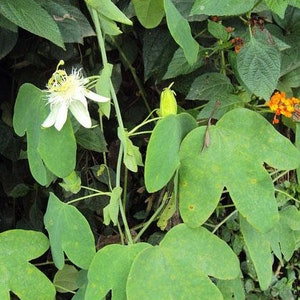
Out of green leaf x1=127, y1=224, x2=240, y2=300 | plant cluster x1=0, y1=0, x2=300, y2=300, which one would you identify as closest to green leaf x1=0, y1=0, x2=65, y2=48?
plant cluster x1=0, y1=0, x2=300, y2=300

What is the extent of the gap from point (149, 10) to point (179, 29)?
0.45 feet

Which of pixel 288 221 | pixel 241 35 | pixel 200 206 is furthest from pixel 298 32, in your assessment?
pixel 200 206

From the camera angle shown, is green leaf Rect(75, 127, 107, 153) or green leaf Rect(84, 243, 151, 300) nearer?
green leaf Rect(84, 243, 151, 300)

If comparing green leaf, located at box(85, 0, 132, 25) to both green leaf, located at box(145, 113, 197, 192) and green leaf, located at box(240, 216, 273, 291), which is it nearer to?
green leaf, located at box(145, 113, 197, 192)

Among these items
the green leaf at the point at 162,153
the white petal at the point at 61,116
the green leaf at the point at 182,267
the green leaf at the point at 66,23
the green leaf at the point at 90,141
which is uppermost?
the green leaf at the point at 66,23

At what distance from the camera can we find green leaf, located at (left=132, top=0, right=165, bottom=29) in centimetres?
93

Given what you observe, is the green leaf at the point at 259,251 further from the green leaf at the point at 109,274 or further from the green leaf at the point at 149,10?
the green leaf at the point at 149,10

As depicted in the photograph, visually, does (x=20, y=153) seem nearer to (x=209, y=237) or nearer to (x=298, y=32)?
(x=209, y=237)

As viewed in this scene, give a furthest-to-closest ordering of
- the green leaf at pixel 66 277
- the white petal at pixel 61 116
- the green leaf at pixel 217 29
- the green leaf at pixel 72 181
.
Answer: the green leaf at pixel 66 277, the green leaf at pixel 217 29, the green leaf at pixel 72 181, the white petal at pixel 61 116

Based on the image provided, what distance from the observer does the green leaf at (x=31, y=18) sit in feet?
2.66

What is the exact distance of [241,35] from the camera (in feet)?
3.50

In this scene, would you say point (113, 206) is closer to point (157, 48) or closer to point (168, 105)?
point (168, 105)

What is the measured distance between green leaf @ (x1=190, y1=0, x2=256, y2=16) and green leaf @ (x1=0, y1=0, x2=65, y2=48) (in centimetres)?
21

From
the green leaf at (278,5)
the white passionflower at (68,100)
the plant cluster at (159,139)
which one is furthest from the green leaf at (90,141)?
the green leaf at (278,5)
